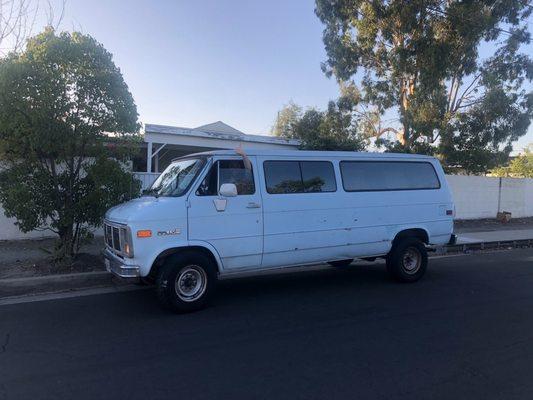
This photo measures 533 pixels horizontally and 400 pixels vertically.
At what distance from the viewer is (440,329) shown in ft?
18.6

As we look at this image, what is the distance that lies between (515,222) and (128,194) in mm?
17581

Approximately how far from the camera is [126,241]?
239 inches

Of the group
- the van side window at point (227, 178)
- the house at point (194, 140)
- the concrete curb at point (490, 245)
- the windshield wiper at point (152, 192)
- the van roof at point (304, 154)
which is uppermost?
the house at point (194, 140)

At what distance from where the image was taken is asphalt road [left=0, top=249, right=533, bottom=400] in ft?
13.4

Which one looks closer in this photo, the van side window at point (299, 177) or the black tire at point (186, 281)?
the black tire at point (186, 281)

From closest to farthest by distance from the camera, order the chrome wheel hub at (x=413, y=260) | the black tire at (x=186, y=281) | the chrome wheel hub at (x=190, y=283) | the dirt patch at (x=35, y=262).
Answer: the black tire at (x=186, y=281)
the chrome wheel hub at (x=190, y=283)
the dirt patch at (x=35, y=262)
the chrome wheel hub at (x=413, y=260)

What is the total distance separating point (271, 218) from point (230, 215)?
672mm

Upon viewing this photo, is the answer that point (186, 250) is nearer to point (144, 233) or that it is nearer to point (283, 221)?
point (144, 233)

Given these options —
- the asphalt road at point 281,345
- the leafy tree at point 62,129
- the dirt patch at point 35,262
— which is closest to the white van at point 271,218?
the asphalt road at point 281,345

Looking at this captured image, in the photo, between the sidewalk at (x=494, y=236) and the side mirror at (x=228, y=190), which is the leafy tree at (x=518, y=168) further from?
the side mirror at (x=228, y=190)

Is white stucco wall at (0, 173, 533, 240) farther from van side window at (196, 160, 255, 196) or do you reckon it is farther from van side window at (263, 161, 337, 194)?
van side window at (196, 160, 255, 196)

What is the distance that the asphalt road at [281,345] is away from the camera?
4.07 metres

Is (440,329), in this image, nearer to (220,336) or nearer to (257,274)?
(220,336)

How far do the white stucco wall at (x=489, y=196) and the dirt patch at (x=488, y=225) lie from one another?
29 cm
